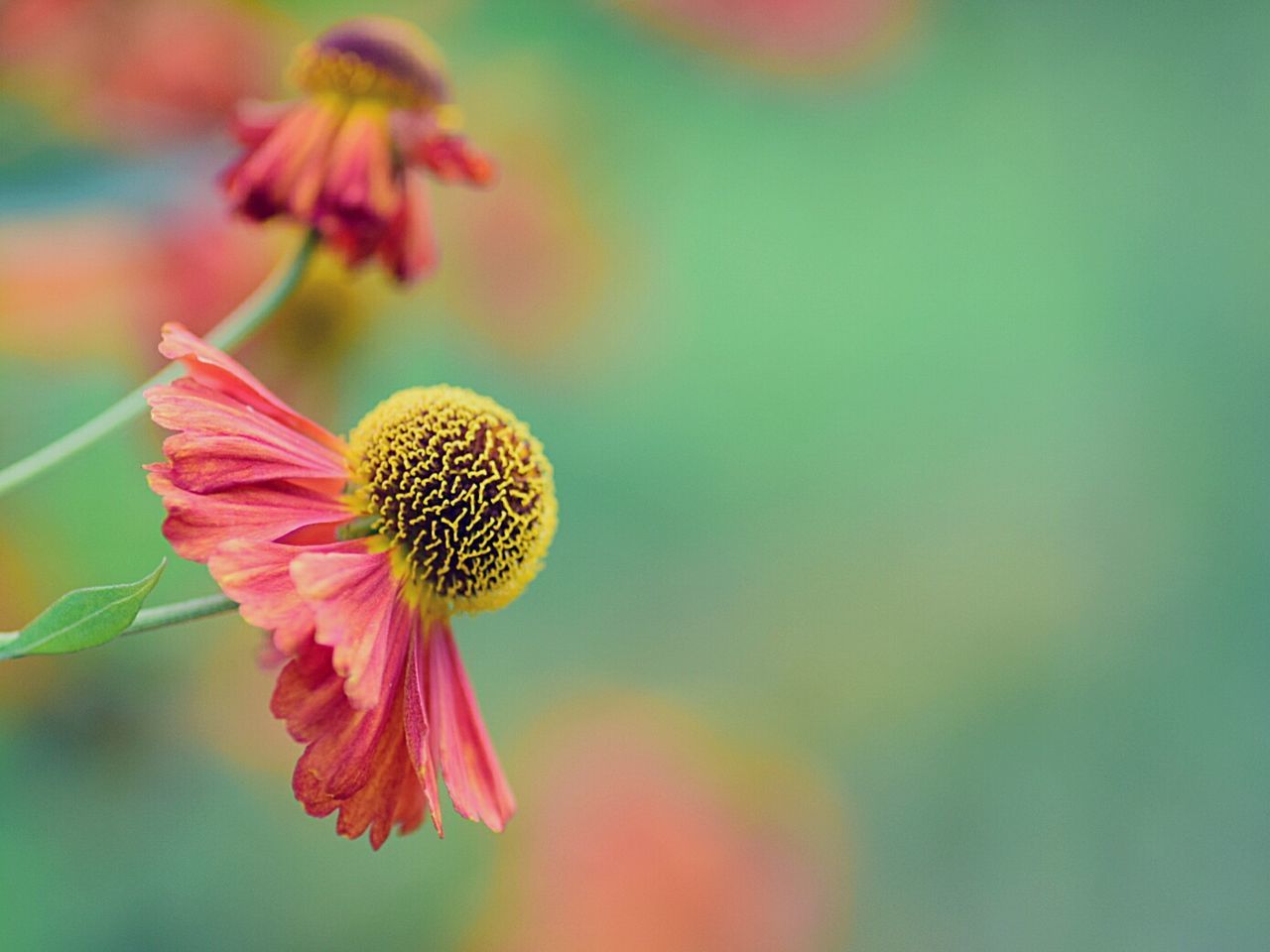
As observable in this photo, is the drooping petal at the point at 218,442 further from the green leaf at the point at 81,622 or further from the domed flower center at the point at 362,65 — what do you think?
the domed flower center at the point at 362,65

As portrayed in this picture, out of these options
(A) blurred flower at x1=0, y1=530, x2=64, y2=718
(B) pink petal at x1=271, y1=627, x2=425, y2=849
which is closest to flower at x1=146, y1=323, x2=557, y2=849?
(B) pink petal at x1=271, y1=627, x2=425, y2=849

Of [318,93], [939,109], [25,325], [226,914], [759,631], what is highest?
[939,109]

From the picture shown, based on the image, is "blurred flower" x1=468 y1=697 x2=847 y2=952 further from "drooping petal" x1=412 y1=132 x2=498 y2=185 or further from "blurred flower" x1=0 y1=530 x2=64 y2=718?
"drooping petal" x1=412 y1=132 x2=498 y2=185

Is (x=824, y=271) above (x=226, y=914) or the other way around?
above

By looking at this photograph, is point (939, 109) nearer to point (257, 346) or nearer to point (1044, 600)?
point (1044, 600)

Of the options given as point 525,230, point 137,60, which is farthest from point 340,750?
point 525,230

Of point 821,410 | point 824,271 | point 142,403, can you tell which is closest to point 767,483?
point 821,410
